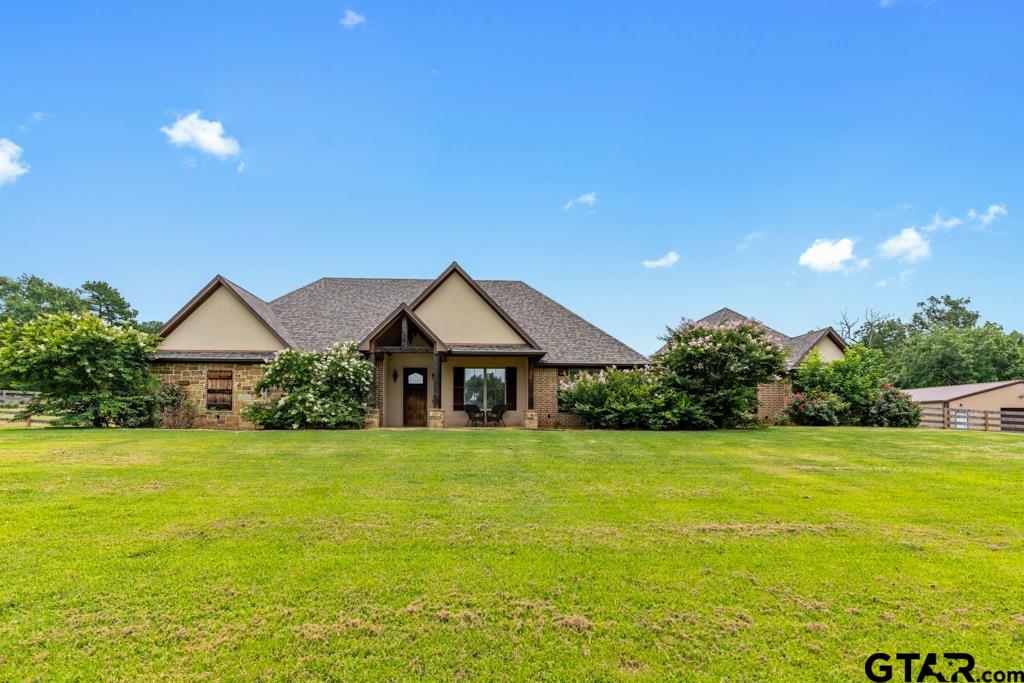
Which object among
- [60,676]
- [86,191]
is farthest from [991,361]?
[86,191]

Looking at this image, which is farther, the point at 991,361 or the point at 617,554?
the point at 991,361

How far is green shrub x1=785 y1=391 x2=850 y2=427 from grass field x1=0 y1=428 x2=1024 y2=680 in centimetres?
1247

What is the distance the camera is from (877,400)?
2028cm

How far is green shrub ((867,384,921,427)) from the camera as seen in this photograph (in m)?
20.2

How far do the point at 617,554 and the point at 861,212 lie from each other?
25.2 m

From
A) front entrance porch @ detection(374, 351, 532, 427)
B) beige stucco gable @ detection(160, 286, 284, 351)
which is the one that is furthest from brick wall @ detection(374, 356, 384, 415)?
beige stucco gable @ detection(160, 286, 284, 351)

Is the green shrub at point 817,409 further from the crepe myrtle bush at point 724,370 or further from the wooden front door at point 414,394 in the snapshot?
the wooden front door at point 414,394

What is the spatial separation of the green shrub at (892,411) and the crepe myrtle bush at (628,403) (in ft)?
31.6

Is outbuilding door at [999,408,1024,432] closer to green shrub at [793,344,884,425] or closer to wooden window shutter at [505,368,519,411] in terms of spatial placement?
green shrub at [793,344,884,425]

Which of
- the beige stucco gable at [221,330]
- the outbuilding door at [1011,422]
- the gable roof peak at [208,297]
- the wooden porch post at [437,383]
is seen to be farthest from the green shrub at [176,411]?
the outbuilding door at [1011,422]

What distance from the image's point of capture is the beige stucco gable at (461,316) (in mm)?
17891

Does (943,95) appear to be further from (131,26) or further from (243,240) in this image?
(243,240)

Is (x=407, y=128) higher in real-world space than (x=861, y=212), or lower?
higher

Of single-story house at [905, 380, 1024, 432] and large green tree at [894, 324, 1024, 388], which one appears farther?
large green tree at [894, 324, 1024, 388]
